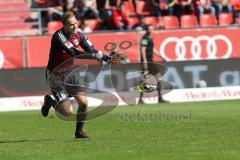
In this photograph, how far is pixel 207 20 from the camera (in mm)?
27531

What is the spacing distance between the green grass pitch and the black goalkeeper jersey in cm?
140

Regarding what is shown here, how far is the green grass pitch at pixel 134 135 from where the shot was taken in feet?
35.0

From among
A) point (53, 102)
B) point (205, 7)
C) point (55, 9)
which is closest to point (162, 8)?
point (205, 7)

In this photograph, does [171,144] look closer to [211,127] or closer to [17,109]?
[211,127]

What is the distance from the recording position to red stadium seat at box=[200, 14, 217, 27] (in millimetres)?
27438

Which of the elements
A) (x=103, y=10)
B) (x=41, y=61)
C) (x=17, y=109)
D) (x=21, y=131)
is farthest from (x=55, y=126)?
(x=103, y=10)

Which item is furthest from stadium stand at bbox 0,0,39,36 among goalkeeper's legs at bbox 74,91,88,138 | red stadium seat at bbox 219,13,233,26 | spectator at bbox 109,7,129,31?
goalkeeper's legs at bbox 74,91,88,138

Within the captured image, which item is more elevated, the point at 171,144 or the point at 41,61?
the point at 171,144

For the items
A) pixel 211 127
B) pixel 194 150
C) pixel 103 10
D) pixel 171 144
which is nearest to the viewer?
pixel 194 150

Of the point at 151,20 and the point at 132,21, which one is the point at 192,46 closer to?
the point at 151,20

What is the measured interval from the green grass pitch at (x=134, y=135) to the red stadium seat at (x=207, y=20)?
8907 mm

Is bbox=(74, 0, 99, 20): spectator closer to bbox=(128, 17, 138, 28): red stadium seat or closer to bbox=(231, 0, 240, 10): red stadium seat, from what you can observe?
bbox=(128, 17, 138, 28): red stadium seat

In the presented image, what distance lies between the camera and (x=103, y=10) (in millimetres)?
27234

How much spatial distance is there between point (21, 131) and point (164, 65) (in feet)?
27.5
